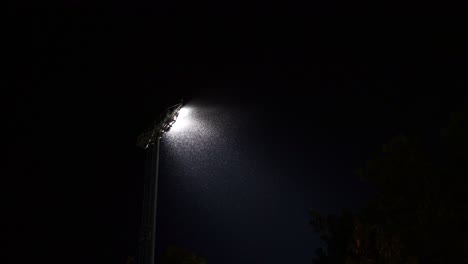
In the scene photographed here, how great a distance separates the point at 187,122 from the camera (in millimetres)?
11812

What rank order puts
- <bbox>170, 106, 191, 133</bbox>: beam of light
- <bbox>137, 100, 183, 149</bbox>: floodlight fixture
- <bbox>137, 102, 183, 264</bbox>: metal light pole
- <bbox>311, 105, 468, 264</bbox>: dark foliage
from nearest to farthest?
<bbox>311, 105, 468, 264</bbox>: dark foliage
<bbox>137, 102, 183, 264</bbox>: metal light pole
<bbox>137, 100, 183, 149</bbox>: floodlight fixture
<bbox>170, 106, 191, 133</bbox>: beam of light

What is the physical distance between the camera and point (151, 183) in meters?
10.3

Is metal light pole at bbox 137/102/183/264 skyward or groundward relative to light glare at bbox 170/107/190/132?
groundward

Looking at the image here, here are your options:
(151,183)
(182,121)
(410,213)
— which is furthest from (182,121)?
(410,213)

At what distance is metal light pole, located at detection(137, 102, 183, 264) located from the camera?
31.7ft

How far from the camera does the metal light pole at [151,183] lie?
380 inches

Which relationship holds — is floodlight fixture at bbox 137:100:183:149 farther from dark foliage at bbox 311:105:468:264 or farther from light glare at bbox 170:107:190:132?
dark foliage at bbox 311:105:468:264

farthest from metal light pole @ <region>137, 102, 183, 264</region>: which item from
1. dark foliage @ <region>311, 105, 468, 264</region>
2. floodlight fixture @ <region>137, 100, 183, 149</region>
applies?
dark foliage @ <region>311, 105, 468, 264</region>

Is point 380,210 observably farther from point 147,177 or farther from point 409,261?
point 147,177

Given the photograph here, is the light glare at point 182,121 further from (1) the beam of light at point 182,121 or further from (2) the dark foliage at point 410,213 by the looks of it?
(2) the dark foliage at point 410,213

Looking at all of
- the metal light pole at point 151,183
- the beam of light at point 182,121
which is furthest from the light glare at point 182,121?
the metal light pole at point 151,183

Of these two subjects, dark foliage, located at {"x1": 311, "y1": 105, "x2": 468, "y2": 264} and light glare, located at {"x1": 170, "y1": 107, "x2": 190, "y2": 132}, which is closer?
dark foliage, located at {"x1": 311, "y1": 105, "x2": 468, "y2": 264}

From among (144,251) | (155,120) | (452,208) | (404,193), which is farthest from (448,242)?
(155,120)

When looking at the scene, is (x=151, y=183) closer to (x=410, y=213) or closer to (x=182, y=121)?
(x=182, y=121)
